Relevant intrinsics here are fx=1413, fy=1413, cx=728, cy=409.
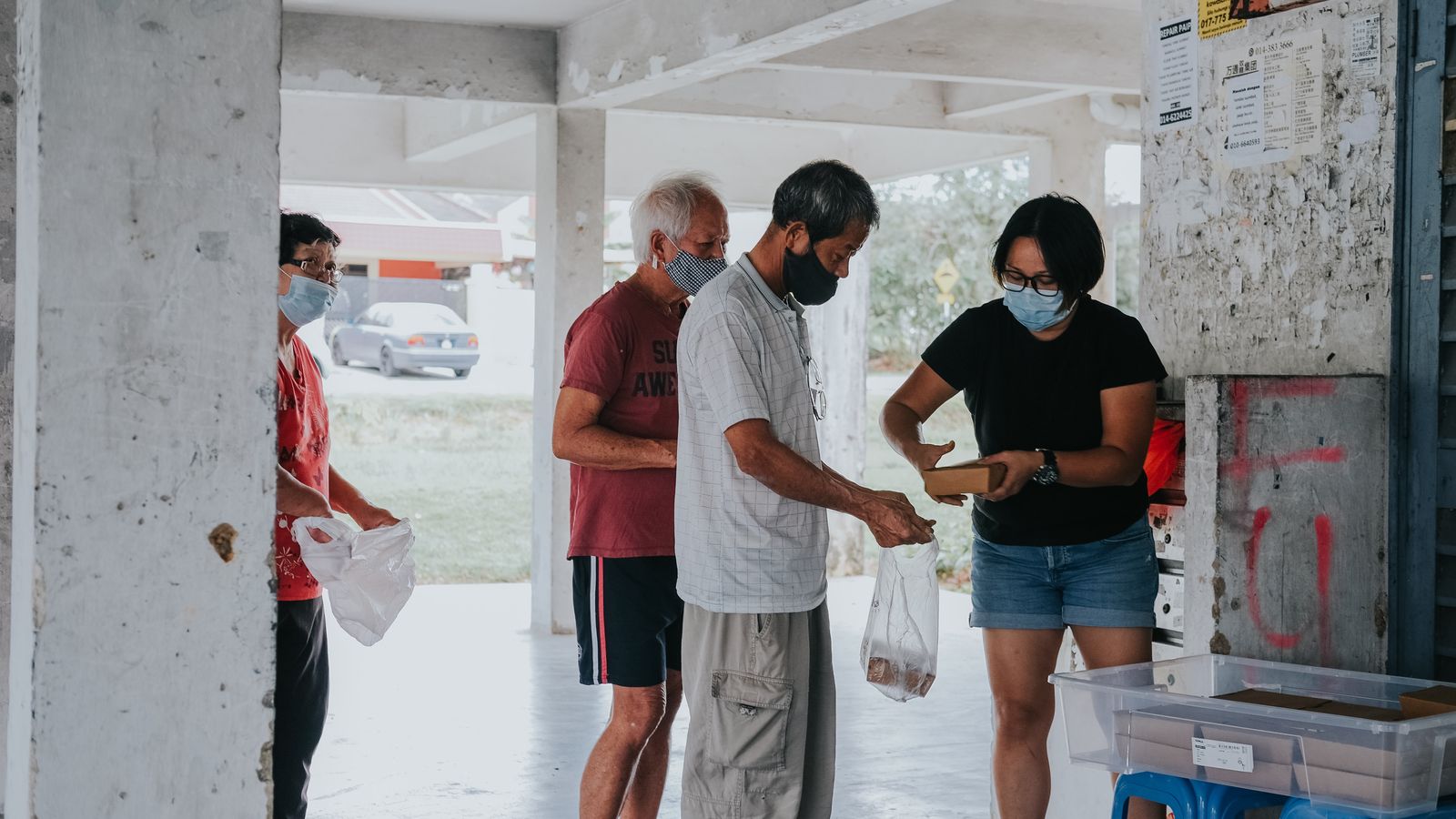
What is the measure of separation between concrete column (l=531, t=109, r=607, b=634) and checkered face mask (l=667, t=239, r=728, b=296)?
13.2ft

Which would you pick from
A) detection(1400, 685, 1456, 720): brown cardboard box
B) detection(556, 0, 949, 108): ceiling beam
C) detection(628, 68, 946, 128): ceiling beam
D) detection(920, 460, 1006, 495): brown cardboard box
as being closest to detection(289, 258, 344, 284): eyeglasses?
detection(920, 460, 1006, 495): brown cardboard box

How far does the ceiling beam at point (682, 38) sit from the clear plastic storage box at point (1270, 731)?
299cm

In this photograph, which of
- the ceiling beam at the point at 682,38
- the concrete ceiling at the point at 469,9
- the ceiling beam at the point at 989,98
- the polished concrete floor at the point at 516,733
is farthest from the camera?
the ceiling beam at the point at 989,98

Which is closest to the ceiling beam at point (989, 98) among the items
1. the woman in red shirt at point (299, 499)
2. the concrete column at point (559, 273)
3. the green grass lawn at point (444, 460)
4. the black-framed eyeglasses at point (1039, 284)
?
the concrete column at point (559, 273)

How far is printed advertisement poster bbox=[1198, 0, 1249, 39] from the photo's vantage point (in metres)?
2.97

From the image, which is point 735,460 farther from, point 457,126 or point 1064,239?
point 457,126

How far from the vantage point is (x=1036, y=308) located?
2820mm

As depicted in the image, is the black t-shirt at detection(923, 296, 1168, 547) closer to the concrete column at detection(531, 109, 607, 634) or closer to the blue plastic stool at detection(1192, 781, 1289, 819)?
the blue plastic stool at detection(1192, 781, 1289, 819)

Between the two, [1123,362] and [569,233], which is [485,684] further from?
[1123,362]

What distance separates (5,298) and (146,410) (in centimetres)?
143

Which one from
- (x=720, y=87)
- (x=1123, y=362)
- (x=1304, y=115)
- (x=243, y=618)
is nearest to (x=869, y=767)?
(x=1123, y=362)

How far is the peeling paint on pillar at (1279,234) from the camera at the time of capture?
2.71 m

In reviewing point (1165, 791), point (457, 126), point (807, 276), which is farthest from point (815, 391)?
point (457, 126)

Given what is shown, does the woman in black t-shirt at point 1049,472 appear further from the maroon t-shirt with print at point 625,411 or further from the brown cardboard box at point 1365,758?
the brown cardboard box at point 1365,758
